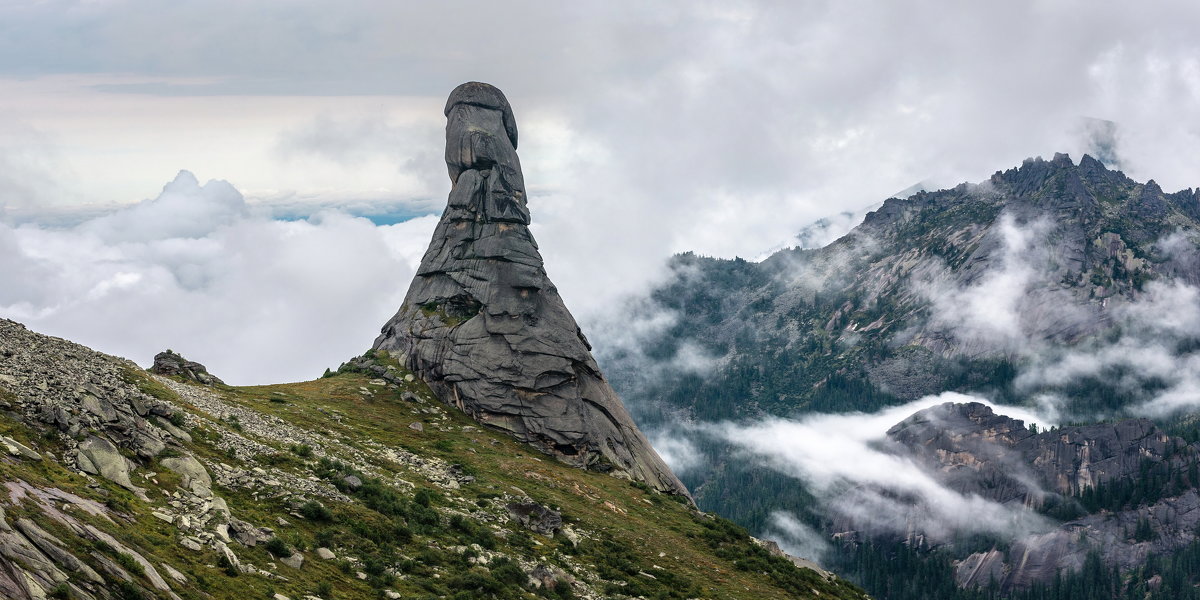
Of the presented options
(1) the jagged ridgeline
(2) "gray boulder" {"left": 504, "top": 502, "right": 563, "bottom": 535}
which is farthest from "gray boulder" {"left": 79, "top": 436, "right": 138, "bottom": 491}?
(2) "gray boulder" {"left": 504, "top": 502, "right": 563, "bottom": 535}

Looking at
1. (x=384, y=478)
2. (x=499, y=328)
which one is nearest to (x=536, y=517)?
(x=384, y=478)

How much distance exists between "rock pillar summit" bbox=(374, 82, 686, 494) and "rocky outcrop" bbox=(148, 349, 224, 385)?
28.6 metres

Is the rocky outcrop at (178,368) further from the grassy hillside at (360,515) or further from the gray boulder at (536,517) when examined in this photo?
the gray boulder at (536,517)

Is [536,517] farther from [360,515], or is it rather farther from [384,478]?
[360,515]

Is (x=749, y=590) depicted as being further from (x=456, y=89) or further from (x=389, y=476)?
(x=456, y=89)

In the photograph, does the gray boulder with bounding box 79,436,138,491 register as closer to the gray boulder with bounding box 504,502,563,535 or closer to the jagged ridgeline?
the jagged ridgeline

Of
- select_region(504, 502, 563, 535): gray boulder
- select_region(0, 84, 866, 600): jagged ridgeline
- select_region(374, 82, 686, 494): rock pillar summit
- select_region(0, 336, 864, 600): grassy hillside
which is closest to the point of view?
select_region(0, 336, 864, 600): grassy hillside

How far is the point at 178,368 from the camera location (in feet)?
307

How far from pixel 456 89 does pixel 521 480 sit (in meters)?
69.7

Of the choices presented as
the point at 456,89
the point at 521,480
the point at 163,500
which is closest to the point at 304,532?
the point at 163,500

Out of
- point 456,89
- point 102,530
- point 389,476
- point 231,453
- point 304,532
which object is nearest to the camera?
point 102,530

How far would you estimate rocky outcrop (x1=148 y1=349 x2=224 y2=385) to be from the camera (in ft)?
303

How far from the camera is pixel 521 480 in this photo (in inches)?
3588

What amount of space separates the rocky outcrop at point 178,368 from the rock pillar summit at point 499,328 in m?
28.6
